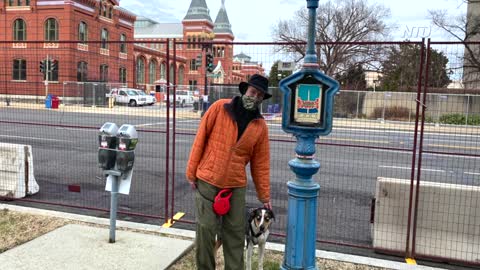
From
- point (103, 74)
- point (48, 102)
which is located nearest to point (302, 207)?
point (103, 74)

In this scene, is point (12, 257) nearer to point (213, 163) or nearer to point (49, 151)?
point (213, 163)

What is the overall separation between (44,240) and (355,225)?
4216 mm

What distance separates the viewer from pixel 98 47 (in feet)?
24.0

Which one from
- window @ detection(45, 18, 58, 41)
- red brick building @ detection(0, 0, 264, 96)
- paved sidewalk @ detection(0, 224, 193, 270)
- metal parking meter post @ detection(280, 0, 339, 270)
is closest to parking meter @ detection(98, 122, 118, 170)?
paved sidewalk @ detection(0, 224, 193, 270)

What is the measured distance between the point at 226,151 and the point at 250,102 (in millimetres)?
472

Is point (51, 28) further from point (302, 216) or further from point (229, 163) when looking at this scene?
point (302, 216)

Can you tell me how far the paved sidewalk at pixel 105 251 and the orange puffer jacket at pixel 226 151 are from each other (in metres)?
1.36

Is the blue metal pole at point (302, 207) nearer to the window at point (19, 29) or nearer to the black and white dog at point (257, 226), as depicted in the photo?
the black and white dog at point (257, 226)

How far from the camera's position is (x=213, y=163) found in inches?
144

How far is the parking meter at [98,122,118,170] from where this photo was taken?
460 cm

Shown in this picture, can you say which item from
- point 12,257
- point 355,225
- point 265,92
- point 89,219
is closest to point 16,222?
point 89,219

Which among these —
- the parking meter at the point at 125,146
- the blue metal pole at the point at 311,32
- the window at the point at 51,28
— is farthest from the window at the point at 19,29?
the blue metal pole at the point at 311,32

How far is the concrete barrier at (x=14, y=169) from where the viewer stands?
6.82m

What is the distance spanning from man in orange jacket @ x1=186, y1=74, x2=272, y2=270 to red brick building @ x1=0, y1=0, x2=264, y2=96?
6.07 ft
